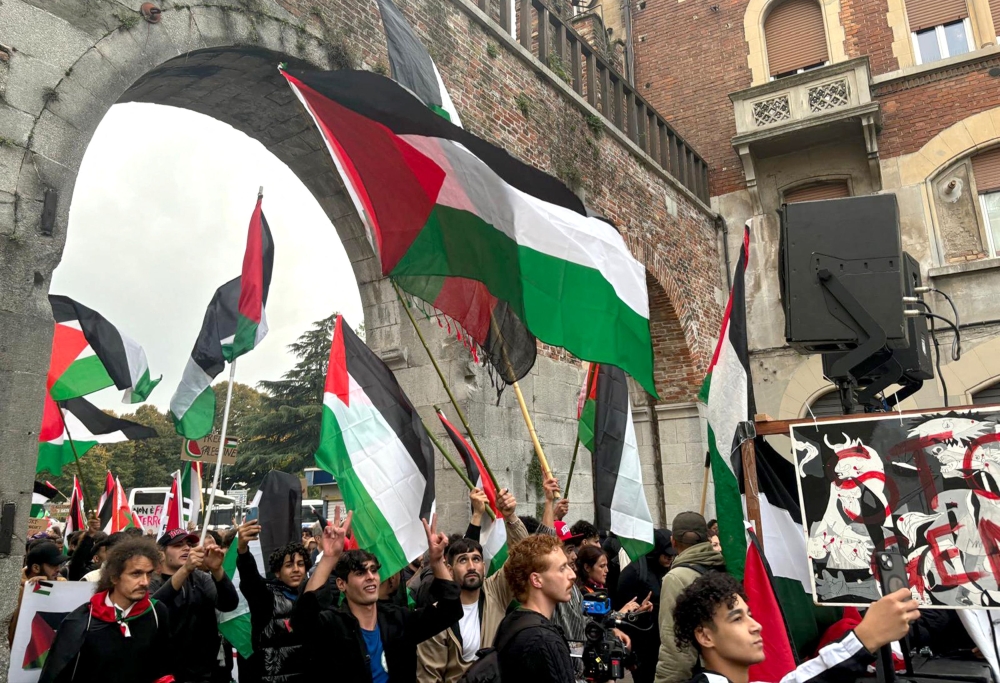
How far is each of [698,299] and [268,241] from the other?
9816 millimetres

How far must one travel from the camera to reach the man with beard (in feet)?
13.3

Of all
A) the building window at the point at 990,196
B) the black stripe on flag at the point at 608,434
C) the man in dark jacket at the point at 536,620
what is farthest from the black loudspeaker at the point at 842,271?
the building window at the point at 990,196

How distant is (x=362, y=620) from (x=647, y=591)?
295 cm

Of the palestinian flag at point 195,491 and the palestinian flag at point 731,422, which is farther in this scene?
the palestinian flag at point 195,491

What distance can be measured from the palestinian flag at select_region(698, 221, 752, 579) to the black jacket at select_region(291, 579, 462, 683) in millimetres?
1332

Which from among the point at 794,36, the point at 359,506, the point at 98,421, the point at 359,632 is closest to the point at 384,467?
the point at 359,506

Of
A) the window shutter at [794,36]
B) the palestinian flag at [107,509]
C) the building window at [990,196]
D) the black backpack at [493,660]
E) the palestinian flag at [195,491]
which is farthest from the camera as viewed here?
the window shutter at [794,36]

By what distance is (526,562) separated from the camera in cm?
305

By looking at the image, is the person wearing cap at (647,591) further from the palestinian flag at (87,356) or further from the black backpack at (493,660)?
the palestinian flag at (87,356)

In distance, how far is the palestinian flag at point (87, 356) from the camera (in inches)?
260

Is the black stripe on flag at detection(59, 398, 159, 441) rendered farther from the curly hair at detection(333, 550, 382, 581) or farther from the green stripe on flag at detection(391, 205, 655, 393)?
the green stripe on flag at detection(391, 205, 655, 393)

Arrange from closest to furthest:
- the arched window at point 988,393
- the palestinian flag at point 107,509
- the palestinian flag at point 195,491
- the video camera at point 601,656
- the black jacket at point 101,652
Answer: the black jacket at point 101,652 → the video camera at point 601,656 → the palestinian flag at point 195,491 → the palestinian flag at point 107,509 → the arched window at point 988,393

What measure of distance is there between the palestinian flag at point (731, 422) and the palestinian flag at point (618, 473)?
1479 millimetres

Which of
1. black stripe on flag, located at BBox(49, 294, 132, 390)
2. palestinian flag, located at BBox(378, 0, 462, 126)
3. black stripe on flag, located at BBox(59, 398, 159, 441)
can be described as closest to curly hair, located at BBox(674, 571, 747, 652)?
palestinian flag, located at BBox(378, 0, 462, 126)
